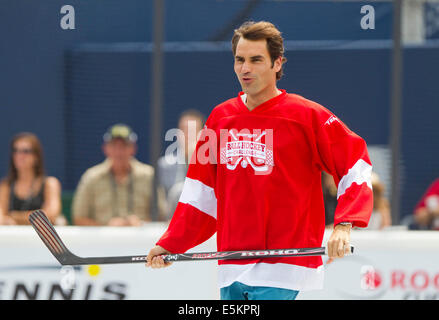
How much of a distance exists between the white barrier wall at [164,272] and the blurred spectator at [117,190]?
19cm

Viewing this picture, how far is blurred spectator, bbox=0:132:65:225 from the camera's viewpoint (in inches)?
238

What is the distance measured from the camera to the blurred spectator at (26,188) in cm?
605

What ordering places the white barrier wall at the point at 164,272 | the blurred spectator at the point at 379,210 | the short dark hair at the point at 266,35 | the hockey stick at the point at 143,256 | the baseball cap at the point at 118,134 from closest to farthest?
the hockey stick at the point at 143,256 → the short dark hair at the point at 266,35 → the white barrier wall at the point at 164,272 → the blurred spectator at the point at 379,210 → the baseball cap at the point at 118,134

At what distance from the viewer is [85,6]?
Answer: 6090 mm

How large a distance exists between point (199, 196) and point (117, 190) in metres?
2.36

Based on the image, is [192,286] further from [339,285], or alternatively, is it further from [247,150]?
[247,150]

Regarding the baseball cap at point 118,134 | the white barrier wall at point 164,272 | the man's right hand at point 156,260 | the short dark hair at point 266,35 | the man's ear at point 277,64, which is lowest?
the man's right hand at point 156,260

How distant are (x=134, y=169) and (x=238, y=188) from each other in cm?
263

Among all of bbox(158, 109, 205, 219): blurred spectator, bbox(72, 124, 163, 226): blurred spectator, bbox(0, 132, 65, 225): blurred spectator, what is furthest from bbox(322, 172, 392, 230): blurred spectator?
bbox(0, 132, 65, 225): blurred spectator

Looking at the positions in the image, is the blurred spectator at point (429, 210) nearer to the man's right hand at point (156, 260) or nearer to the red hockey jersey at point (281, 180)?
the red hockey jersey at point (281, 180)

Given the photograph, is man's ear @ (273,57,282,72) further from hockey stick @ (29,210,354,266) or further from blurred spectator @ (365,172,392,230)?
blurred spectator @ (365,172,392,230)

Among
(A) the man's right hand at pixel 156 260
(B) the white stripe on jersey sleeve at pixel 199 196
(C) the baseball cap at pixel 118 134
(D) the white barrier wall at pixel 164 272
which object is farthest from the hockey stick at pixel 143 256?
(C) the baseball cap at pixel 118 134

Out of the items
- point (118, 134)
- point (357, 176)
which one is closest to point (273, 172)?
point (357, 176)

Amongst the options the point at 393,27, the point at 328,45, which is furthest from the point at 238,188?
the point at 328,45
